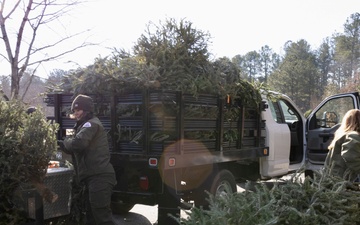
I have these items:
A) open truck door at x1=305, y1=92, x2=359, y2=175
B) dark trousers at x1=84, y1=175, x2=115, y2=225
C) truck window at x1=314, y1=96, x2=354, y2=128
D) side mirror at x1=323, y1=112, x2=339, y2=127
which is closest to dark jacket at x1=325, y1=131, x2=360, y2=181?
dark trousers at x1=84, y1=175, x2=115, y2=225

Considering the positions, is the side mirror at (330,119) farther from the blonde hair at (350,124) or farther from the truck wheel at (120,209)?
the truck wheel at (120,209)

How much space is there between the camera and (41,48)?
10266 millimetres

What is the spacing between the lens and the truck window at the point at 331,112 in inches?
300

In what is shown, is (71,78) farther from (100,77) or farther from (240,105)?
(240,105)

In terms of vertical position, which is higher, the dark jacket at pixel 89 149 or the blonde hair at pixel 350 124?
the blonde hair at pixel 350 124

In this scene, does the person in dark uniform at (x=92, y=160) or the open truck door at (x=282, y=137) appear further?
the open truck door at (x=282, y=137)

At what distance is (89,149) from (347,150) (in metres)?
2.95

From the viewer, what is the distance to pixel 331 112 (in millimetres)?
7668

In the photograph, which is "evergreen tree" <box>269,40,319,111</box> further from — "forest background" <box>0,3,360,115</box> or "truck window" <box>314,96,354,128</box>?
"truck window" <box>314,96,354,128</box>

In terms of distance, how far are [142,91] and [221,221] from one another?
2716mm

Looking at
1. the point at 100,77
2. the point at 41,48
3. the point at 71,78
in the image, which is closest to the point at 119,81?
the point at 100,77

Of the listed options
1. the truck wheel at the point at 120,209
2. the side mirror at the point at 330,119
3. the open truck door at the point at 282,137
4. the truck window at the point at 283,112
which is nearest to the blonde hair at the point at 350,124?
the open truck door at the point at 282,137

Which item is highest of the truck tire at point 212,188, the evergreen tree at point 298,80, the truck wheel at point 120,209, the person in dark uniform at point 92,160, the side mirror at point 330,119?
the evergreen tree at point 298,80

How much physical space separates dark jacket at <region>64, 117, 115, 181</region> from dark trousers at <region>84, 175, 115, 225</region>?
82 millimetres
